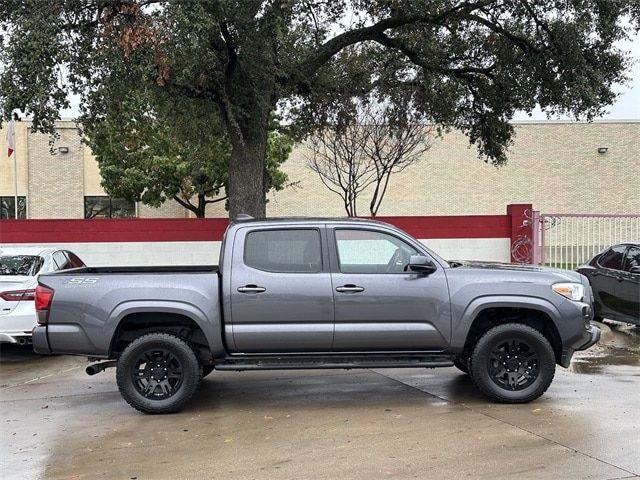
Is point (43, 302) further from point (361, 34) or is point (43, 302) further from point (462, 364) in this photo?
point (361, 34)

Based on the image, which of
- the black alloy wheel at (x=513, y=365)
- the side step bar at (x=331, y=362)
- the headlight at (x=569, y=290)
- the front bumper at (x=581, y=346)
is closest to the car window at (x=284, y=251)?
the side step bar at (x=331, y=362)

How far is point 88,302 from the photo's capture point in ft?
22.7

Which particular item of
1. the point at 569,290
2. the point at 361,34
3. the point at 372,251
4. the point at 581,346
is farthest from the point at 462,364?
the point at 361,34

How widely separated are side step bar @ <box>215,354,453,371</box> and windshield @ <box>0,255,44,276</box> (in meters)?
4.47

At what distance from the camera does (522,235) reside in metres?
15.6

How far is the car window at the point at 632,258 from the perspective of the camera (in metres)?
11.2

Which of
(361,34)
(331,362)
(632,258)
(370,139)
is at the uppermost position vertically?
(361,34)

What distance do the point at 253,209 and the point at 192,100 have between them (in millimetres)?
2389

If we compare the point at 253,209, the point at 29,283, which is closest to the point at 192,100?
the point at 253,209

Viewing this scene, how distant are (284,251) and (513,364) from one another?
265 centimetres

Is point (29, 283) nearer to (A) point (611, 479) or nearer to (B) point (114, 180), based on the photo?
(A) point (611, 479)

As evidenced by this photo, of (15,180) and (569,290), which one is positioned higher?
(15,180)

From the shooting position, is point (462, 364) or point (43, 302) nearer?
point (43, 302)

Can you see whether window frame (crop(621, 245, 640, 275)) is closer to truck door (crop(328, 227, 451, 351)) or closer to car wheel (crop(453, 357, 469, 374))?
car wheel (crop(453, 357, 469, 374))
